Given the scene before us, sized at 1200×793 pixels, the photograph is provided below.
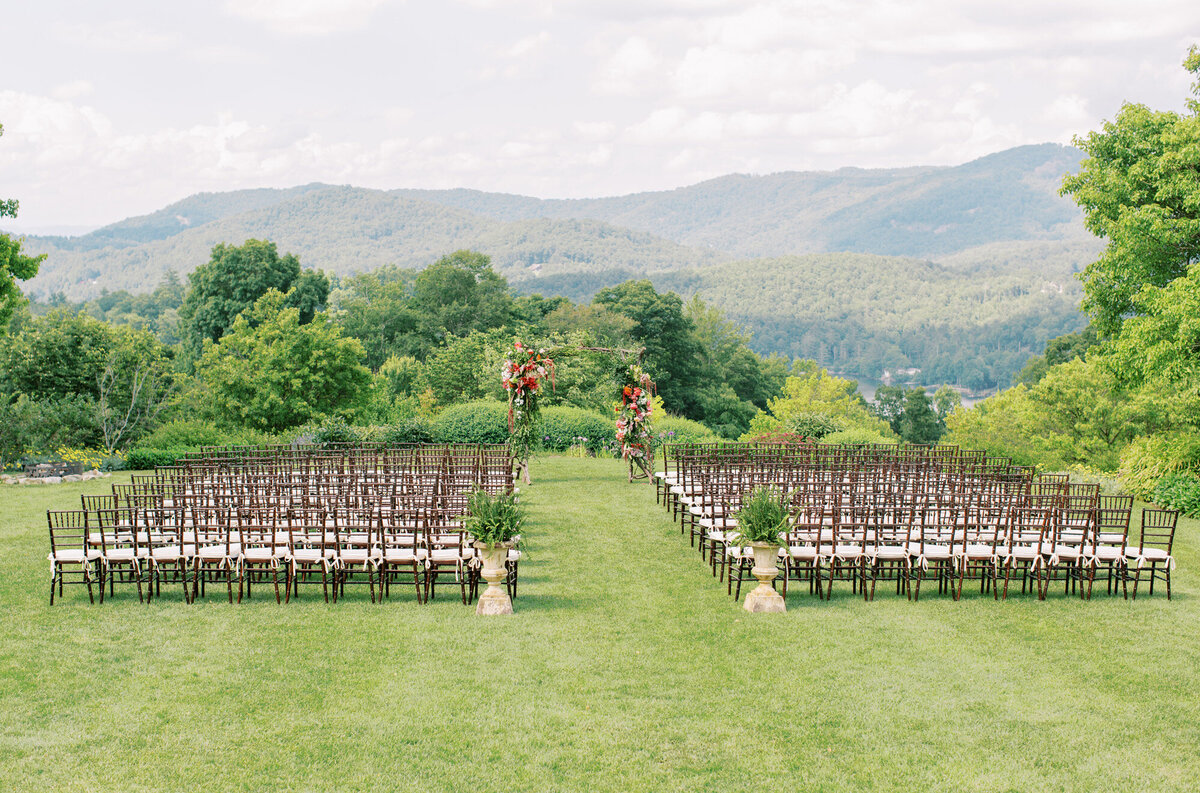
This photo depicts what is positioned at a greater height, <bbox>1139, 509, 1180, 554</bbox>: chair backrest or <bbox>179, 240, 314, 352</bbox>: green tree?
<bbox>179, 240, 314, 352</bbox>: green tree

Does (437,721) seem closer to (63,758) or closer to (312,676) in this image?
(312,676)

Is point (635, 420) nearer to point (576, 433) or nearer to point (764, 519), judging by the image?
point (576, 433)

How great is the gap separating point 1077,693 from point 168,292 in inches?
5487

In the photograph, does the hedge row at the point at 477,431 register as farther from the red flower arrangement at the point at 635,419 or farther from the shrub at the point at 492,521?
the shrub at the point at 492,521

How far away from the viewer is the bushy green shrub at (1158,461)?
67.9ft

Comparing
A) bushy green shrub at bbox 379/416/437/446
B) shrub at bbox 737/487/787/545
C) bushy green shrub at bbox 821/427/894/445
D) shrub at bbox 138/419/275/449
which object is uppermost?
shrub at bbox 737/487/787/545

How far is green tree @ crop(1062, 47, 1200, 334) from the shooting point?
66.9ft

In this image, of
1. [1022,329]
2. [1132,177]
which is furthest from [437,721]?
[1022,329]

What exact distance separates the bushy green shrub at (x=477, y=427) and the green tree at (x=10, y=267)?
1153 centimetres

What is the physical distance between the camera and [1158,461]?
2100 centimetres

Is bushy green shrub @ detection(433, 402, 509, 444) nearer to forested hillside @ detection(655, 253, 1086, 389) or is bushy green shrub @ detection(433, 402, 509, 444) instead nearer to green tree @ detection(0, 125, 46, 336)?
green tree @ detection(0, 125, 46, 336)

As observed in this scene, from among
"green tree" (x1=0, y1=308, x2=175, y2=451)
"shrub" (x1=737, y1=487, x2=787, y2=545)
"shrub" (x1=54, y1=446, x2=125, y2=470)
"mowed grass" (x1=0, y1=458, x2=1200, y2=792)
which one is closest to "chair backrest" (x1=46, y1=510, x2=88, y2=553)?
"mowed grass" (x1=0, y1=458, x2=1200, y2=792)

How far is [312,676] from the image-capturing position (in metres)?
8.16

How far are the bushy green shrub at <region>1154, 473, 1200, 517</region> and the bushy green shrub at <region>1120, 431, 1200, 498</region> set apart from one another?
1.98ft
